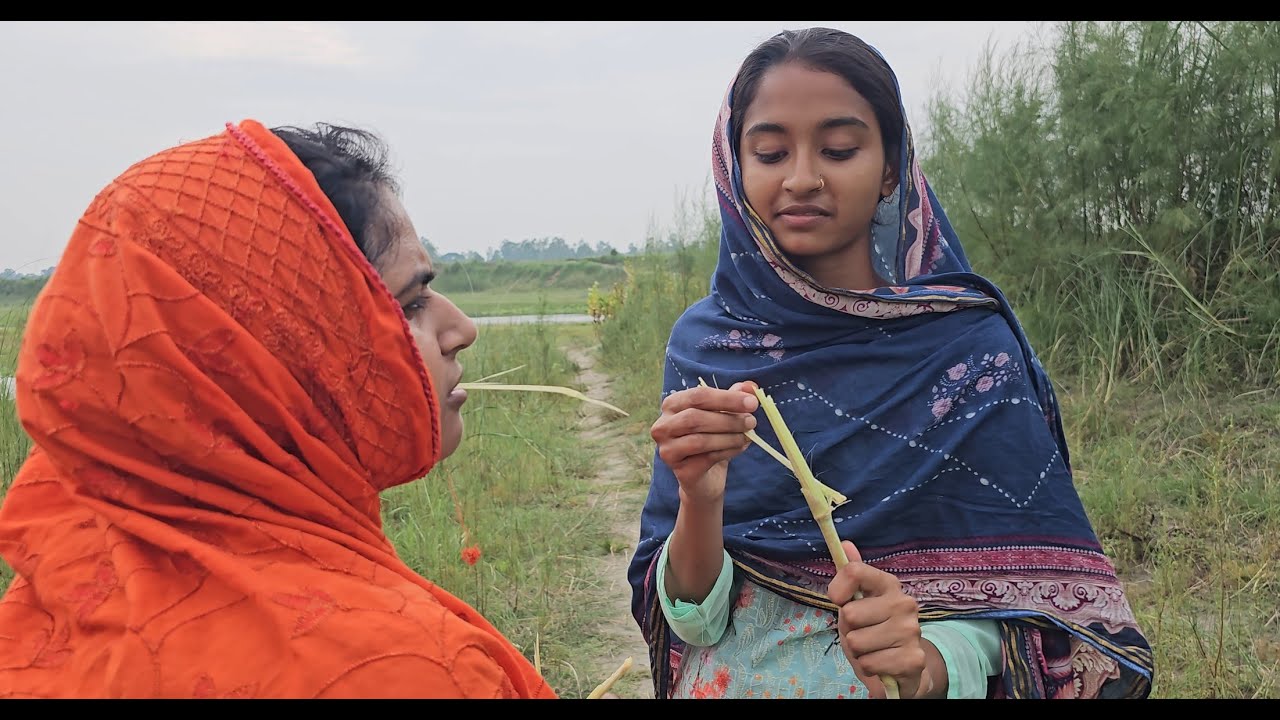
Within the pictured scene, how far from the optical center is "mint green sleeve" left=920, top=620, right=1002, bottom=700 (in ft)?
5.70

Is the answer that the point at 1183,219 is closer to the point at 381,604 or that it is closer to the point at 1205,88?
the point at 1205,88

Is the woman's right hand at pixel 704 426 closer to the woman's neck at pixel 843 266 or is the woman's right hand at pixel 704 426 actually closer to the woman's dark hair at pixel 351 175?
the woman's neck at pixel 843 266

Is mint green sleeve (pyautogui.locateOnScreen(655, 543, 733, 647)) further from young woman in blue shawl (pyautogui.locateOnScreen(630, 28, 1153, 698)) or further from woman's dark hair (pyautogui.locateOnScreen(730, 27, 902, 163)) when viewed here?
woman's dark hair (pyautogui.locateOnScreen(730, 27, 902, 163))

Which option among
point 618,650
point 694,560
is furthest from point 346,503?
point 618,650

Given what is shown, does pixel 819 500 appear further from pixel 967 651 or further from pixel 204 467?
pixel 204 467

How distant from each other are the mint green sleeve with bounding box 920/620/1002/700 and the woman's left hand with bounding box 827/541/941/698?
0.16 m

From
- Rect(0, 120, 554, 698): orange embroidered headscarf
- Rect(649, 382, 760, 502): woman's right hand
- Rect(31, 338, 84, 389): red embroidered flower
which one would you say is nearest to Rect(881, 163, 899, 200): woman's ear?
Rect(649, 382, 760, 502): woman's right hand

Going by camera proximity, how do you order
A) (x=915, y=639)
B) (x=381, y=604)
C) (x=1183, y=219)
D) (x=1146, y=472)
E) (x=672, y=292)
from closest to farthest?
(x=381, y=604), (x=915, y=639), (x=1146, y=472), (x=1183, y=219), (x=672, y=292)

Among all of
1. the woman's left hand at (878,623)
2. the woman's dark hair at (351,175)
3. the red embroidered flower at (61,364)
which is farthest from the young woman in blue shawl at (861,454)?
the red embroidered flower at (61,364)

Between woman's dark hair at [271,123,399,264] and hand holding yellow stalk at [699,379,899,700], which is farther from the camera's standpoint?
hand holding yellow stalk at [699,379,899,700]

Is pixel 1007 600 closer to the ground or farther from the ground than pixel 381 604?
closer to the ground

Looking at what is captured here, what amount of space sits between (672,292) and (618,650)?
7290mm
